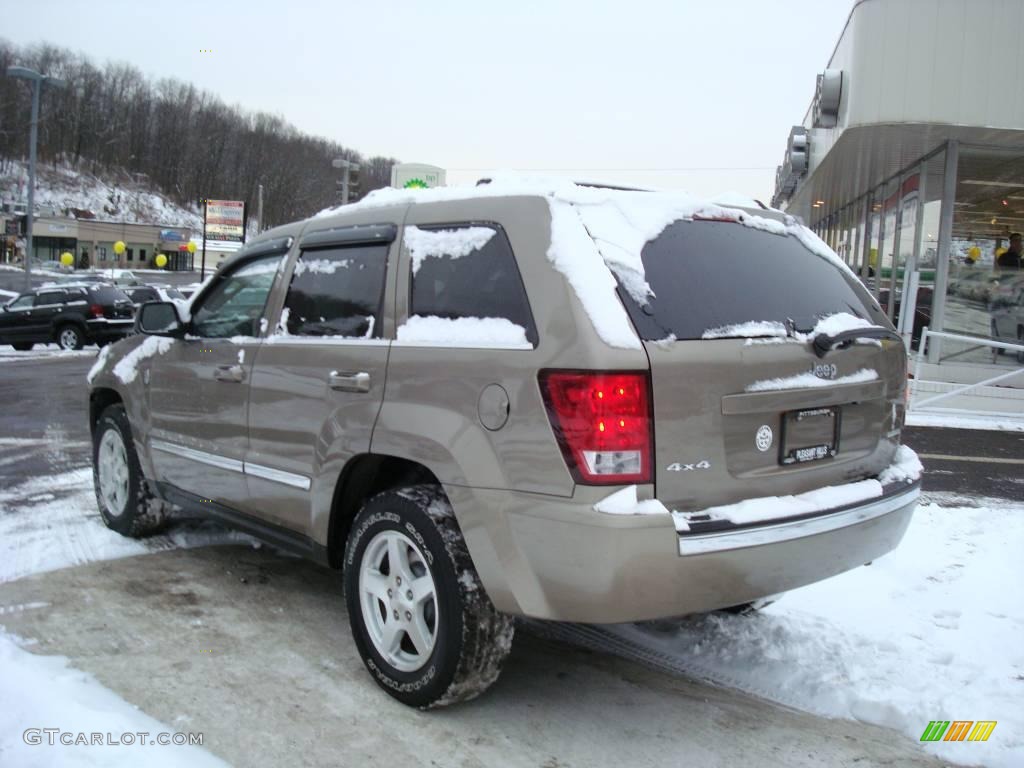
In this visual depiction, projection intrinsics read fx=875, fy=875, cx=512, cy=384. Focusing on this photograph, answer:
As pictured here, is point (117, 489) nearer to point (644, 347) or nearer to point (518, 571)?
point (518, 571)

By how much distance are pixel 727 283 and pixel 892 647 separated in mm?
1884

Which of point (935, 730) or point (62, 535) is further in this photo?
point (62, 535)

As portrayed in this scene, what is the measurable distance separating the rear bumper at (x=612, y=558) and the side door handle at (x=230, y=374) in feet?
5.36

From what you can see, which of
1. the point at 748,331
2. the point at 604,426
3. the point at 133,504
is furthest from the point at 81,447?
the point at 748,331

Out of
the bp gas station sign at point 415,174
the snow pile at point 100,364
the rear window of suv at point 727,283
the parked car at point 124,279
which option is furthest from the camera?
the parked car at point 124,279

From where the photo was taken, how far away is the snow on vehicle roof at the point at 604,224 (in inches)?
110

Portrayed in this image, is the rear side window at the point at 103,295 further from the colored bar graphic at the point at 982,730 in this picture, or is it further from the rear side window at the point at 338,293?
the colored bar graphic at the point at 982,730

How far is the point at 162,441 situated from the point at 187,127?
149 m

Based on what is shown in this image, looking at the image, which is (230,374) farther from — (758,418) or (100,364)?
(758,418)

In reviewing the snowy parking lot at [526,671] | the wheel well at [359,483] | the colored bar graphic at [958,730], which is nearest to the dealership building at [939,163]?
the snowy parking lot at [526,671]

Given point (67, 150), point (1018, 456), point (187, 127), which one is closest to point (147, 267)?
point (67, 150)

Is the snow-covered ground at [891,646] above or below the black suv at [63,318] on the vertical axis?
below

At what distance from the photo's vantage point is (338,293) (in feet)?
12.3

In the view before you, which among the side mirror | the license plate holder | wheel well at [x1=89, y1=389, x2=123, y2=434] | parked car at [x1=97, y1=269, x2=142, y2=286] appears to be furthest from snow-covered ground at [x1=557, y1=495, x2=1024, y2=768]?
parked car at [x1=97, y1=269, x2=142, y2=286]
